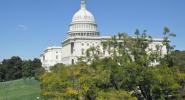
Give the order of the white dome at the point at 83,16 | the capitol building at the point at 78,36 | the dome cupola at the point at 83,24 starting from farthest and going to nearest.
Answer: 1. the white dome at the point at 83,16
2. the dome cupola at the point at 83,24
3. the capitol building at the point at 78,36

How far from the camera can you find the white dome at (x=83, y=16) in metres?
141

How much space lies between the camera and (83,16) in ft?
464

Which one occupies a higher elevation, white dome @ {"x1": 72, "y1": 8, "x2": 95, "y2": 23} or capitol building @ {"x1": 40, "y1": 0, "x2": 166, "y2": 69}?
white dome @ {"x1": 72, "y1": 8, "x2": 95, "y2": 23}

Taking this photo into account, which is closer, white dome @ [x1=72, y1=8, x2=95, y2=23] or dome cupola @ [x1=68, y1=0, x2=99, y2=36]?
dome cupola @ [x1=68, y1=0, x2=99, y2=36]

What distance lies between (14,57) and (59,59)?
3794 centimetres

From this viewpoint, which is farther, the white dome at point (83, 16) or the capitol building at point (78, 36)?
the white dome at point (83, 16)

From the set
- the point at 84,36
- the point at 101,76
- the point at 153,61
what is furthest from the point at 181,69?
the point at 84,36

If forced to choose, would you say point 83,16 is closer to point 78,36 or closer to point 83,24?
point 83,24

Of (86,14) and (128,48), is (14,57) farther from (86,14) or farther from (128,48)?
(128,48)

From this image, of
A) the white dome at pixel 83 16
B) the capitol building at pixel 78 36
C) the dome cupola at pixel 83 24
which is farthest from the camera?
the white dome at pixel 83 16

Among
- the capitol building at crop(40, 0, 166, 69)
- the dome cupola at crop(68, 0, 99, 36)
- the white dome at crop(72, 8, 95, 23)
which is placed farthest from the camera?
the white dome at crop(72, 8, 95, 23)

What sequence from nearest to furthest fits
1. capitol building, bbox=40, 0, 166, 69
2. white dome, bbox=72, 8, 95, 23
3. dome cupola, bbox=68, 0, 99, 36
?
capitol building, bbox=40, 0, 166, 69, dome cupola, bbox=68, 0, 99, 36, white dome, bbox=72, 8, 95, 23

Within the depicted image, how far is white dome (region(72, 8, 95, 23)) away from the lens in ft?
464

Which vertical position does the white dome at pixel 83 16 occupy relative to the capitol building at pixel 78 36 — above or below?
above
